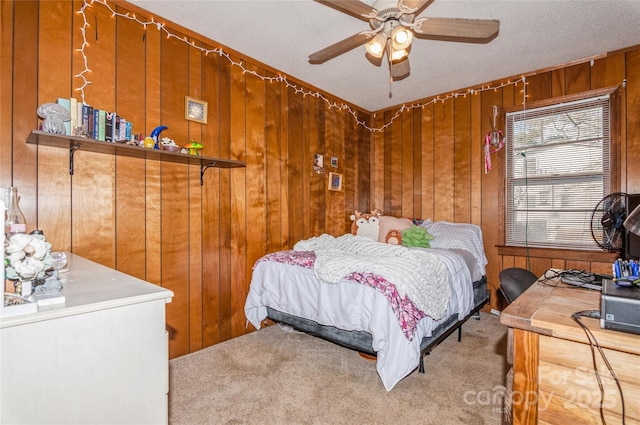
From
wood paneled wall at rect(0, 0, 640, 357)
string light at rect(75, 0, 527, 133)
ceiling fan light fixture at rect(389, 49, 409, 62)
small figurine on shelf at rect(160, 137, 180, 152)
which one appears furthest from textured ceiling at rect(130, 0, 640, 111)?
small figurine on shelf at rect(160, 137, 180, 152)

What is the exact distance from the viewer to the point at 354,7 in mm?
1813

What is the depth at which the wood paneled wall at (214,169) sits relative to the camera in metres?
1.85

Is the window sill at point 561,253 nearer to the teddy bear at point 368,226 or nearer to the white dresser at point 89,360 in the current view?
the teddy bear at point 368,226

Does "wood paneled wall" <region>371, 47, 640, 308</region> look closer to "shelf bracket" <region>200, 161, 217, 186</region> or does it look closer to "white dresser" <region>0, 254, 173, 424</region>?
"shelf bracket" <region>200, 161, 217, 186</region>

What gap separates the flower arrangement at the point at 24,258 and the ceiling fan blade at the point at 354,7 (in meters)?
1.73

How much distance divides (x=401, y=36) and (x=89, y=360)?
7.18 ft

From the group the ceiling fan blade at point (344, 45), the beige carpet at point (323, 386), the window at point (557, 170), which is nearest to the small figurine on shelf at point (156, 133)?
the ceiling fan blade at point (344, 45)

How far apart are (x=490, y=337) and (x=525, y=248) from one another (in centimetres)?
106

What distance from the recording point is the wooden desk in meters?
0.90

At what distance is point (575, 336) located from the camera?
93 cm

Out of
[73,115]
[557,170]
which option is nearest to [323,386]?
[73,115]

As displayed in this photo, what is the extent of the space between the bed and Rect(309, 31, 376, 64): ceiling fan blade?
4.96ft

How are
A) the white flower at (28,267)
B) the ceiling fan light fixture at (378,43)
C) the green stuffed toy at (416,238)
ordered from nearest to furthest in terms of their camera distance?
the white flower at (28,267), the ceiling fan light fixture at (378,43), the green stuffed toy at (416,238)

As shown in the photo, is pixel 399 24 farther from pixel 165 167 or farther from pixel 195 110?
pixel 165 167
